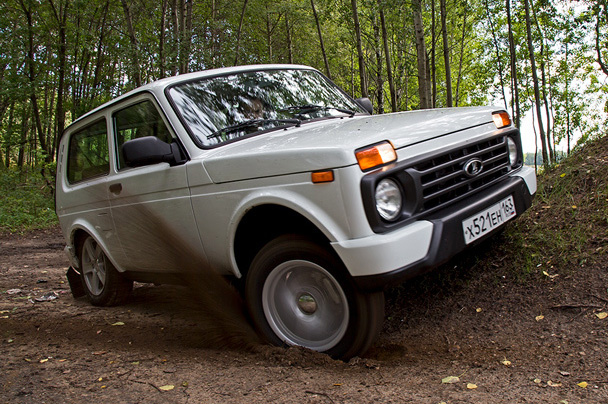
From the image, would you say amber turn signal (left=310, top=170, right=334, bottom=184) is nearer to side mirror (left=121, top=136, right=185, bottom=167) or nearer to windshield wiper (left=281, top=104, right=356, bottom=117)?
side mirror (left=121, top=136, right=185, bottom=167)

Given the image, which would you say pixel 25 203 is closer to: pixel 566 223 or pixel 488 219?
pixel 566 223

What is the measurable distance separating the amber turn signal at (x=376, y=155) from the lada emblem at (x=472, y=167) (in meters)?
0.61

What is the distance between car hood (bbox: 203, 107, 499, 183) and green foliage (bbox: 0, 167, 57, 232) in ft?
39.1

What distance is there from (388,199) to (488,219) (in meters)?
0.79

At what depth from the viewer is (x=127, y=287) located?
5.05m

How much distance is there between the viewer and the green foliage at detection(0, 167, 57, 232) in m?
13.7

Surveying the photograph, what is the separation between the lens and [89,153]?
4.86 m

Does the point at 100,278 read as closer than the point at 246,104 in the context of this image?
No

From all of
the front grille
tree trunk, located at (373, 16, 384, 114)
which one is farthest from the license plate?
tree trunk, located at (373, 16, 384, 114)

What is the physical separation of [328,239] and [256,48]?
30.8m

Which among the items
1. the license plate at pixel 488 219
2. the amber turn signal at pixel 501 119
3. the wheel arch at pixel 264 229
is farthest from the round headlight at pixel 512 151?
the wheel arch at pixel 264 229

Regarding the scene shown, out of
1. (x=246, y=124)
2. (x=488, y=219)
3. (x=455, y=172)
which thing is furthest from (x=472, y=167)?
(x=246, y=124)

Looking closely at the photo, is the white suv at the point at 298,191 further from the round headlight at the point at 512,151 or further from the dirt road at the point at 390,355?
the dirt road at the point at 390,355

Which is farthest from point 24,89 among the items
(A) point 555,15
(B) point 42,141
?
(A) point 555,15
